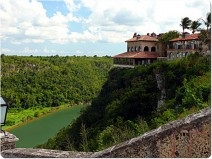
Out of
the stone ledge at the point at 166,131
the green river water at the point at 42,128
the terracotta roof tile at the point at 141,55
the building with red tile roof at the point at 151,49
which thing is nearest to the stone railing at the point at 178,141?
the stone ledge at the point at 166,131

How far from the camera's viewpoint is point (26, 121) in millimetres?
51125

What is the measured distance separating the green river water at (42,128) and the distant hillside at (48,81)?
6212mm

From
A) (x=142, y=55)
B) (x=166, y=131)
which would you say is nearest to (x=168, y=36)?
(x=142, y=55)

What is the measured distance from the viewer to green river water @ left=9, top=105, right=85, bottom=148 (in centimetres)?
3851

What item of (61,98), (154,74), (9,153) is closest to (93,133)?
(154,74)

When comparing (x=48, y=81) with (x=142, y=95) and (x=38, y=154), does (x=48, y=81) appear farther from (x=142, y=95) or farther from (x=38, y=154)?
(x=38, y=154)

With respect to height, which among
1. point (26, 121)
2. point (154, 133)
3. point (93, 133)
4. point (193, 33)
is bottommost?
point (26, 121)

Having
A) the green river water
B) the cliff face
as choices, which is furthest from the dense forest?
the green river water

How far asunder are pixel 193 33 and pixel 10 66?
160ft

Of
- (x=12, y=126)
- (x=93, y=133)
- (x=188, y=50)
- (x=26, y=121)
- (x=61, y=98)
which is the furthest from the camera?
(x=61, y=98)

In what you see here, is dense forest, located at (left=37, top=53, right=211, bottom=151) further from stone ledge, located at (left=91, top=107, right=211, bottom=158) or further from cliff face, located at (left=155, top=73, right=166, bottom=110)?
stone ledge, located at (left=91, top=107, right=211, bottom=158)

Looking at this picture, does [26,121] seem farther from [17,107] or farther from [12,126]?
[17,107]

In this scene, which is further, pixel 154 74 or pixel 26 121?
pixel 26 121

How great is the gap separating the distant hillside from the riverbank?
225cm
